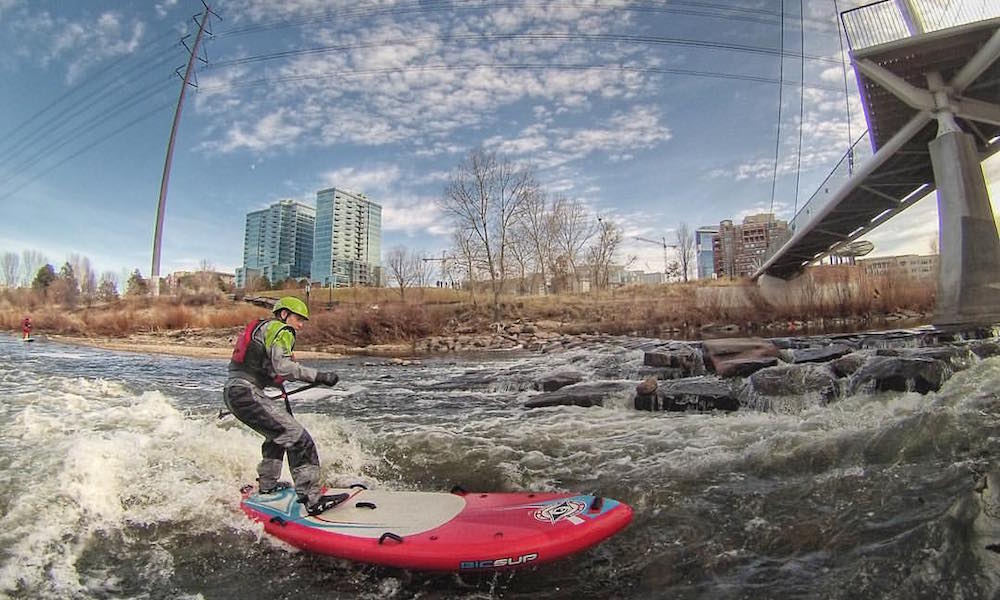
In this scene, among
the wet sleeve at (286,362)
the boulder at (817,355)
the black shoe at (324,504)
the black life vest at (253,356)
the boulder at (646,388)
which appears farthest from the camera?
the boulder at (817,355)

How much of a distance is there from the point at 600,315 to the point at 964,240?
70.4 feet

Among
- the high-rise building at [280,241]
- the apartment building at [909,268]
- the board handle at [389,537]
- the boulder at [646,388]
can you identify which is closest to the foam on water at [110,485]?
the board handle at [389,537]

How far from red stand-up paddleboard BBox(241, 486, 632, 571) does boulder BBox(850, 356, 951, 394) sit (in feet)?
21.0

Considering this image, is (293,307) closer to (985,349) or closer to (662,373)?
(662,373)

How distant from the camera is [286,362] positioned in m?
4.36

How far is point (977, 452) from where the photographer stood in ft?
16.6

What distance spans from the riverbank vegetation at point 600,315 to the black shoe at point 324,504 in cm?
2480

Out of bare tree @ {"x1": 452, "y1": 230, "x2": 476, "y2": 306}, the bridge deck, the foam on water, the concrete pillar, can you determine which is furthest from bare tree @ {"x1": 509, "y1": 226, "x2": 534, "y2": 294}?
the foam on water

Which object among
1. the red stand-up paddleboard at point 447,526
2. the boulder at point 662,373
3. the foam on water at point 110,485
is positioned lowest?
the foam on water at point 110,485

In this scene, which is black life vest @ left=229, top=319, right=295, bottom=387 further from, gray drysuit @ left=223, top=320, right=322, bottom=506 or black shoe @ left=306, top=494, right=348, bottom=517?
black shoe @ left=306, top=494, right=348, bottom=517

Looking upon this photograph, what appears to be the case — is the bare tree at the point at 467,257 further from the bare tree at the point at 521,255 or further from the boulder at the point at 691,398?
the boulder at the point at 691,398

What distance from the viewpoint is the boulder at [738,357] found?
1031 centimetres

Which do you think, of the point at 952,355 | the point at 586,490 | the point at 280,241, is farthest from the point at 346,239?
the point at 586,490

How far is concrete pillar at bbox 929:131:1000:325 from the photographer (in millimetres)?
16359
